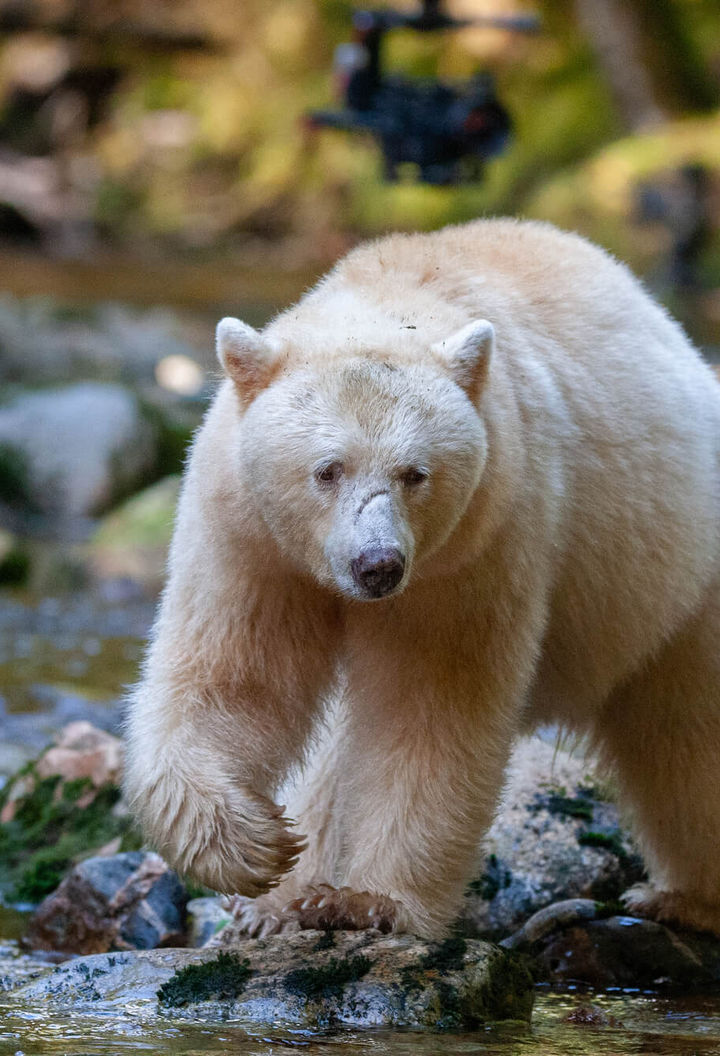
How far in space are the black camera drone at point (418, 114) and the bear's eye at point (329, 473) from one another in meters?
8.15

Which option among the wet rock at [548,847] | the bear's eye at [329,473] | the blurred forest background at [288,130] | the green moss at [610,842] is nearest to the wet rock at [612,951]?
the wet rock at [548,847]

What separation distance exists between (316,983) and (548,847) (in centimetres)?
173

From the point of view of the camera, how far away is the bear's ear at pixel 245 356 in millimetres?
4336

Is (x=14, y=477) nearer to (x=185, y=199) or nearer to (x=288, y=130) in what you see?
(x=185, y=199)

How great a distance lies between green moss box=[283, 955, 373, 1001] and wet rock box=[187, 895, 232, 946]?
129cm

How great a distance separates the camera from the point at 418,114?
11.8 meters

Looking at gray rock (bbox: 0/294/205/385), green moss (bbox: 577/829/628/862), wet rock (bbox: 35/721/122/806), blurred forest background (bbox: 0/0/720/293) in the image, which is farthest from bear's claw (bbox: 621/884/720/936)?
blurred forest background (bbox: 0/0/720/293)

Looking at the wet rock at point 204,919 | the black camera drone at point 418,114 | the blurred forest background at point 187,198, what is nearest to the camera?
the wet rock at point 204,919

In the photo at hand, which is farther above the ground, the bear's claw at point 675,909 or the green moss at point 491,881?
the green moss at point 491,881

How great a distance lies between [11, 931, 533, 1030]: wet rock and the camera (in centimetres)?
433

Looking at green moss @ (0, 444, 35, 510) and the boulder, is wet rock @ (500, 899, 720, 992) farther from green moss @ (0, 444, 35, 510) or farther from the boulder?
green moss @ (0, 444, 35, 510)

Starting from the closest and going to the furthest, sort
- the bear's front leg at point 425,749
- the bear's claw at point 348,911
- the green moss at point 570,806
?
1. the bear's front leg at point 425,749
2. the bear's claw at point 348,911
3. the green moss at point 570,806

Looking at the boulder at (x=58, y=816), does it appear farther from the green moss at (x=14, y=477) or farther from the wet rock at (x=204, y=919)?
the green moss at (x=14, y=477)

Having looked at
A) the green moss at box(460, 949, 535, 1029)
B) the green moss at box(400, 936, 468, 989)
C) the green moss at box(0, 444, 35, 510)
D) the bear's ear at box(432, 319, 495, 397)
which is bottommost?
the green moss at box(460, 949, 535, 1029)
